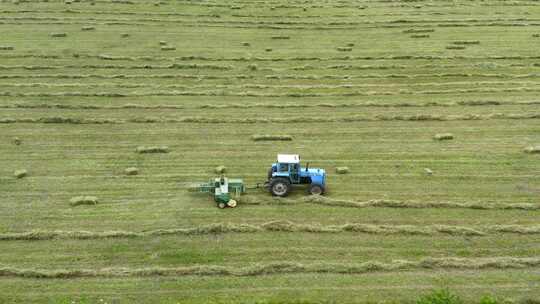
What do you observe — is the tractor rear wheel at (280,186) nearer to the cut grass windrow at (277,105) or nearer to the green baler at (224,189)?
the green baler at (224,189)

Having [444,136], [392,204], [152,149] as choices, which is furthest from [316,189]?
[444,136]

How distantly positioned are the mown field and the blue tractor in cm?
53

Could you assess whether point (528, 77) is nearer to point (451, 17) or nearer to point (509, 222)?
point (451, 17)

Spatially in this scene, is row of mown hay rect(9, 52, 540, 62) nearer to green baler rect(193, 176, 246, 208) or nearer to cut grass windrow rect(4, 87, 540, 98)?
cut grass windrow rect(4, 87, 540, 98)

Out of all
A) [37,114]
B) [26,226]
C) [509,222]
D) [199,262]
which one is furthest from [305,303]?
[37,114]

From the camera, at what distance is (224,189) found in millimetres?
18547

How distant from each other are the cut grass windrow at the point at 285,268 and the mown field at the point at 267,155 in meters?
0.06

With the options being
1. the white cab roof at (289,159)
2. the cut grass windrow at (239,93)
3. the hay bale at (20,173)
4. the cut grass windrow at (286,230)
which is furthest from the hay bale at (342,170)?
the hay bale at (20,173)

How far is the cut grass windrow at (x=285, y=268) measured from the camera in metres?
15.2

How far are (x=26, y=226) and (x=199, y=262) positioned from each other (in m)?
6.36

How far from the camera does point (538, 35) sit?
39219mm

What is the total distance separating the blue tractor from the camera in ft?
62.1

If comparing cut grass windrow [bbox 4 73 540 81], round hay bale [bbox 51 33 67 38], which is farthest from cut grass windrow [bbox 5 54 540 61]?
→ round hay bale [bbox 51 33 67 38]

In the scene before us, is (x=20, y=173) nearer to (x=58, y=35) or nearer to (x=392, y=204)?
(x=392, y=204)
